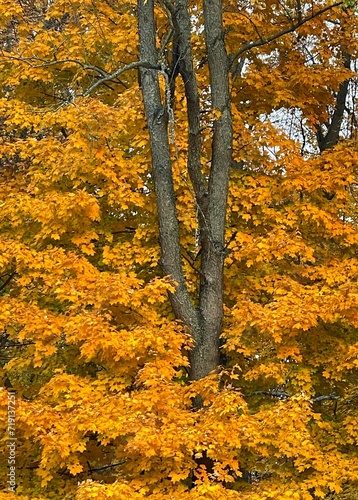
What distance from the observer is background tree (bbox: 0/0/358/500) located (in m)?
4.58

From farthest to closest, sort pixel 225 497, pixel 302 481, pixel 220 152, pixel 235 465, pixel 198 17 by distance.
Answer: pixel 198 17, pixel 220 152, pixel 302 481, pixel 235 465, pixel 225 497

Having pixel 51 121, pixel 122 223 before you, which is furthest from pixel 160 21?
pixel 122 223

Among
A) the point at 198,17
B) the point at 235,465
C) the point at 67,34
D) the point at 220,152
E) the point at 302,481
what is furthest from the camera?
the point at 198,17

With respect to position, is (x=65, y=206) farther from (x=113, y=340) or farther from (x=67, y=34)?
(x=67, y=34)

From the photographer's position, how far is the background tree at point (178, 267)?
4578mm

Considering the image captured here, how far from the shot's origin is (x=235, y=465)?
4.47m

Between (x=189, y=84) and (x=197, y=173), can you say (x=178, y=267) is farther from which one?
(x=189, y=84)

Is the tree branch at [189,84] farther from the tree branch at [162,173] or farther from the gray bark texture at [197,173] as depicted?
the tree branch at [162,173]

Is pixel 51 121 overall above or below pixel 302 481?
above

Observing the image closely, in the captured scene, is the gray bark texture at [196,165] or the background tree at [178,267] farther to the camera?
the gray bark texture at [196,165]

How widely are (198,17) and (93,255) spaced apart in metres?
3.87

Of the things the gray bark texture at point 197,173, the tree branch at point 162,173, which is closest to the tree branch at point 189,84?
the gray bark texture at point 197,173

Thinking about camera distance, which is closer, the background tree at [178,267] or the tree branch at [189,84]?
the background tree at [178,267]

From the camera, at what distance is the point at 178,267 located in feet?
18.9
